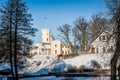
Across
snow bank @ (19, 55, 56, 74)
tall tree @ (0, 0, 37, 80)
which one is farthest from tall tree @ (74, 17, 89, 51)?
tall tree @ (0, 0, 37, 80)

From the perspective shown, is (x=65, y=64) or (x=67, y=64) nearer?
(x=67, y=64)

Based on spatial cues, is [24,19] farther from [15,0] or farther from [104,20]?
[104,20]

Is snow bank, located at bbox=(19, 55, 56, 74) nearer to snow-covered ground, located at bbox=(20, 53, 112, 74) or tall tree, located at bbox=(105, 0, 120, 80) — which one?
snow-covered ground, located at bbox=(20, 53, 112, 74)

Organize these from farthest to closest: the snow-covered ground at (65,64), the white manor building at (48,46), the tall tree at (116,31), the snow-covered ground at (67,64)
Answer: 1. the white manor building at (48,46)
2. the snow-covered ground at (67,64)
3. the snow-covered ground at (65,64)
4. the tall tree at (116,31)

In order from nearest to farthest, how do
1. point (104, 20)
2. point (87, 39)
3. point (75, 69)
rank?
point (104, 20), point (75, 69), point (87, 39)

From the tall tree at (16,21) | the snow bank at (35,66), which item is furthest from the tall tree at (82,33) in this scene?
the tall tree at (16,21)

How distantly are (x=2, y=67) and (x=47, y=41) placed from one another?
163ft

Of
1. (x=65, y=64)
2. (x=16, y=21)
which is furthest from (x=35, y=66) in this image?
(x=16, y=21)

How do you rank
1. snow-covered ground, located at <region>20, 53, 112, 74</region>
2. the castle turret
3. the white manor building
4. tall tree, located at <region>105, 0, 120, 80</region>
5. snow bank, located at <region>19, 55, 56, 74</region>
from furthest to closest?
the castle turret
the white manor building
snow bank, located at <region>19, 55, 56, 74</region>
snow-covered ground, located at <region>20, 53, 112, 74</region>
tall tree, located at <region>105, 0, 120, 80</region>

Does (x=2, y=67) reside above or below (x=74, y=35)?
below

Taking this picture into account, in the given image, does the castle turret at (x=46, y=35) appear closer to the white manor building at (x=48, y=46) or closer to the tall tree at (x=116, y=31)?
the white manor building at (x=48, y=46)

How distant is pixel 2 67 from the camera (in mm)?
60844

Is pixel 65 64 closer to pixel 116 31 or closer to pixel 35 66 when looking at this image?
pixel 35 66

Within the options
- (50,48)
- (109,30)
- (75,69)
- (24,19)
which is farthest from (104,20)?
(50,48)
